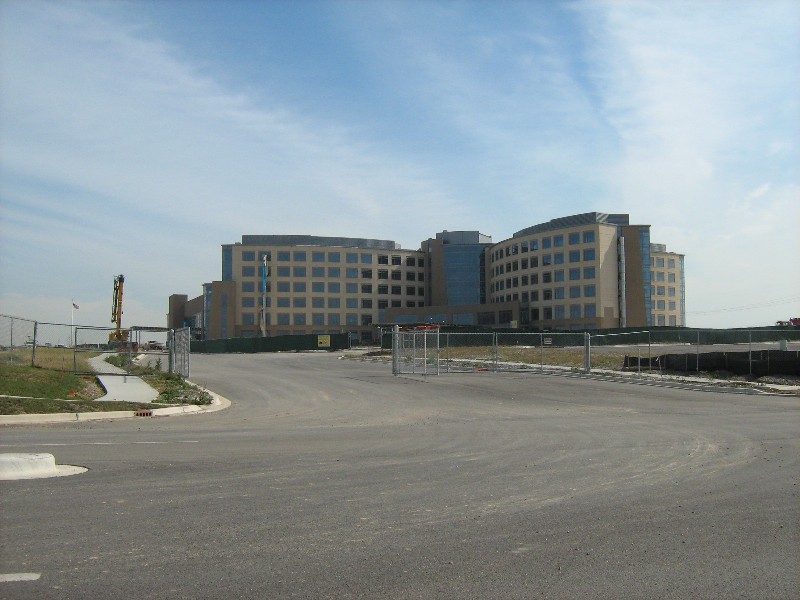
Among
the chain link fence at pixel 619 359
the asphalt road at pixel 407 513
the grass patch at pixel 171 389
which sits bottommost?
the asphalt road at pixel 407 513

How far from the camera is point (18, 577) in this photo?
5191mm

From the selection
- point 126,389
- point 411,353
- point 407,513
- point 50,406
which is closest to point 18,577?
point 407,513

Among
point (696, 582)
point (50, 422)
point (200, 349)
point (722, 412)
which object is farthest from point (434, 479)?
point (200, 349)

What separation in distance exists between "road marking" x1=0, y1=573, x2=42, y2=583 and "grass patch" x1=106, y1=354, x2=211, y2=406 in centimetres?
1514

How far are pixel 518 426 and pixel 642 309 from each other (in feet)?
303

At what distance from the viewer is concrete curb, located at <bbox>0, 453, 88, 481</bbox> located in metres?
8.76

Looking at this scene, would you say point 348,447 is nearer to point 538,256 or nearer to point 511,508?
point 511,508

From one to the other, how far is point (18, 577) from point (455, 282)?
398ft

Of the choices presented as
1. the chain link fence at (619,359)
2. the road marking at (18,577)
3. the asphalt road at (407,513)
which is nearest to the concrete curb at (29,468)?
the asphalt road at (407,513)

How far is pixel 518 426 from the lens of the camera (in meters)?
15.5

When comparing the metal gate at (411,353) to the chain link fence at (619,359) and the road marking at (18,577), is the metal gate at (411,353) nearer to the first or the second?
the chain link fence at (619,359)

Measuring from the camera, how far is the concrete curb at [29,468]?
876 centimetres

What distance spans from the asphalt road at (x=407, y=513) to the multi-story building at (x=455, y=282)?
91.0 meters

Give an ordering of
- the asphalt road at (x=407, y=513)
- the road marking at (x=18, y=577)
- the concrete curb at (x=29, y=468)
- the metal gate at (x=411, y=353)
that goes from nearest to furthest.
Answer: the road marking at (x=18, y=577) < the asphalt road at (x=407, y=513) < the concrete curb at (x=29, y=468) < the metal gate at (x=411, y=353)
